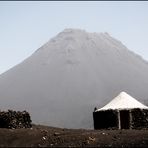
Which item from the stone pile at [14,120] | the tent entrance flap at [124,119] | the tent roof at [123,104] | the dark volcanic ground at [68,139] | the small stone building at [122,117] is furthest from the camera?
the tent roof at [123,104]

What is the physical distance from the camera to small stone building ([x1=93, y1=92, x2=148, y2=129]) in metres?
38.4

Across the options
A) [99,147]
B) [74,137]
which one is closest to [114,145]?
[99,147]

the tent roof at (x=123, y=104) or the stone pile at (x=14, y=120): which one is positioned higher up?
the tent roof at (x=123, y=104)

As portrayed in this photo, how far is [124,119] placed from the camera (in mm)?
39312

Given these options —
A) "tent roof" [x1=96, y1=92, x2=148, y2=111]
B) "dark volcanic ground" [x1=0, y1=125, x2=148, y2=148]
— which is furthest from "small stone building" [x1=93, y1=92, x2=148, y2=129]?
"dark volcanic ground" [x1=0, y1=125, x2=148, y2=148]

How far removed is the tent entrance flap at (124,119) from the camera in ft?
128

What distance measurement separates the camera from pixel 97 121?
3931 centimetres

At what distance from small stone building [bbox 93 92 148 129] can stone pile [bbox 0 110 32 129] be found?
22.0 feet

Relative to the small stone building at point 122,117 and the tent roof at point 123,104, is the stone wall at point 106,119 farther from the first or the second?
the tent roof at point 123,104

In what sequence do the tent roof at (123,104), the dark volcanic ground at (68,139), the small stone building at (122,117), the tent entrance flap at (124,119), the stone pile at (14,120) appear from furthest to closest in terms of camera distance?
the tent roof at (123,104), the tent entrance flap at (124,119), the small stone building at (122,117), the stone pile at (14,120), the dark volcanic ground at (68,139)

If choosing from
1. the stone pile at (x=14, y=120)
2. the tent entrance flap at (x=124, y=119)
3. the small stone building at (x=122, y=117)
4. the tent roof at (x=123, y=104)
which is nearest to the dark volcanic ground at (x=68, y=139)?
the stone pile at (x=14, y=120)

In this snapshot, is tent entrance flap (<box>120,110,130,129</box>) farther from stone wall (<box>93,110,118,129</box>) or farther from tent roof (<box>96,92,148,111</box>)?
stone wall (<box>93,110,118,129</box>)

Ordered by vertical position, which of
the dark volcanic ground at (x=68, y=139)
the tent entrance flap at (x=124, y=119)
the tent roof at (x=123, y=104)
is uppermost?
the tent roof at (x=123, y=104)

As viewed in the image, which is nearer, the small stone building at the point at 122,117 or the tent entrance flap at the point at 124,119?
the small stone building at the point at 122,117
